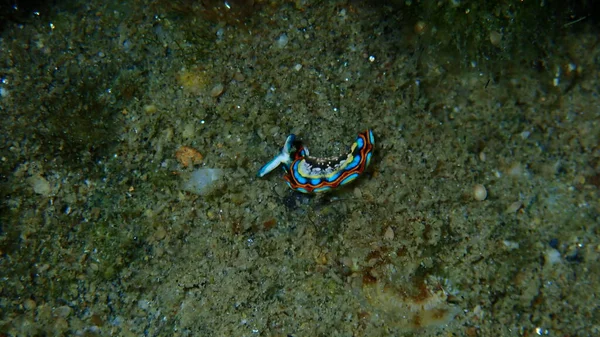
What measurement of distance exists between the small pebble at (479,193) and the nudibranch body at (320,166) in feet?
3.66

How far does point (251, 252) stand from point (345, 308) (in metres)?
0.96

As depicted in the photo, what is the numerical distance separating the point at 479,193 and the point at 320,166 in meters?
1.59

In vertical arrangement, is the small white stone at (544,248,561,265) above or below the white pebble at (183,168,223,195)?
below

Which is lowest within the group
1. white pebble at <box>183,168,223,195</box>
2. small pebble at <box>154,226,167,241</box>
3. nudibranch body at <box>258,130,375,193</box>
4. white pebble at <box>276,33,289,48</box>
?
nudibranch body at <box>258,130,375,193</box>

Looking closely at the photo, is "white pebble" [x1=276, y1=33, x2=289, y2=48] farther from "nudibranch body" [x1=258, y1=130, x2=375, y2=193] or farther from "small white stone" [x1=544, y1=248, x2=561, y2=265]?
"small white stone" [x1=544, y1=248, x2=561, y2=265]

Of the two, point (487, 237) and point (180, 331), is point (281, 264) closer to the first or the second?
point (180, 331)

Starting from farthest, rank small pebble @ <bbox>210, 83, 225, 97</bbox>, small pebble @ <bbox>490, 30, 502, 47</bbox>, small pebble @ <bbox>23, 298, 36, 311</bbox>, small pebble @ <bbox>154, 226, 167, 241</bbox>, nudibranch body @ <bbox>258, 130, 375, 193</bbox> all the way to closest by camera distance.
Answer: small pebble @ <bbox>490, 30, 502, 47</bbox> < small pebble @ <bbox>210, 83, 225, 97</bbox> < small pebble @ <bbox>154, 226, 167, 241</bbox> < nudibranch body @ <bbox>258, 130, 375, 193</bbox> < small pebble @ <bbox>23, 298, 36, 311</bbox>

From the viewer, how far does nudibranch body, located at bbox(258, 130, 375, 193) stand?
3.28 meters

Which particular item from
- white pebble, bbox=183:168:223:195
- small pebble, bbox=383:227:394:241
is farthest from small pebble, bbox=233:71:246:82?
small pebble, bbox=383:227:394:241

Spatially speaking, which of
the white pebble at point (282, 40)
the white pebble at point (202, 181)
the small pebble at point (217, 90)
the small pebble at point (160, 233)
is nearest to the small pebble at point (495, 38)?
the white pebble at point (282, 40)

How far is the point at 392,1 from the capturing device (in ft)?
11.8

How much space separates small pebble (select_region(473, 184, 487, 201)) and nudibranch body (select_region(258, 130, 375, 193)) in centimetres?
A: 111

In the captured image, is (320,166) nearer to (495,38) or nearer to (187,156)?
(187,156)

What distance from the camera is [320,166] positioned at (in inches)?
132
